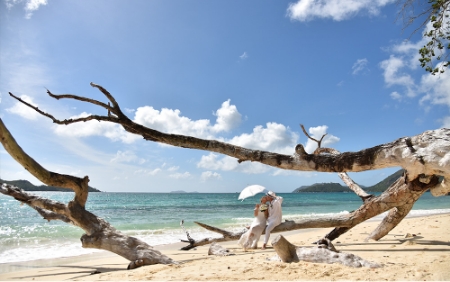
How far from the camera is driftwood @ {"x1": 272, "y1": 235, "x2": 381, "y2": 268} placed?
4355mm

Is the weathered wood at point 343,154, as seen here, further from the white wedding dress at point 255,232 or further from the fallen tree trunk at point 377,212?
the white wedding dress at point 255,232

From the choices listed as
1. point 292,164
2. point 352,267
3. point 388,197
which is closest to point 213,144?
point 292,164

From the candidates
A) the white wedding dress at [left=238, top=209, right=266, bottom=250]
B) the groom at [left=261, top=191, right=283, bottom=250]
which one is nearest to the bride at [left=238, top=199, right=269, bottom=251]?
the white wedding dress at [left=238, top=209, right=266, bottom=250]

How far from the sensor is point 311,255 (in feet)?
15.1

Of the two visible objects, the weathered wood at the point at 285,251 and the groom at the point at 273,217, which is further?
the groom at the point at 273,217

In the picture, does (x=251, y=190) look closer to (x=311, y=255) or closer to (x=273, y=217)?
(x=273, y=217)

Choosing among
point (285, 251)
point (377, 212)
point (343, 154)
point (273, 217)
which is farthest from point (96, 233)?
point (377, 212)

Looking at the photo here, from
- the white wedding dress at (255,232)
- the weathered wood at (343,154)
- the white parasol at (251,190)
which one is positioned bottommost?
the white wedding dress at (255,232)

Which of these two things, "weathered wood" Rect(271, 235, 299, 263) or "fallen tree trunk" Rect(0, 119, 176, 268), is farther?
"fallen tree trunk" Rect(0, 119, 176, 268)

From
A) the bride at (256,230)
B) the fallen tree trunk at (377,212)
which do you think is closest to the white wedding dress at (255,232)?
the bride at (256,230)

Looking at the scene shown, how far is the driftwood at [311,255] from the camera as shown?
436 centimetres

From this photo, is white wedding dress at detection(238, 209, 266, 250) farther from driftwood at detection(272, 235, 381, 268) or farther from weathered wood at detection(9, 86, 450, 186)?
weathered wood at detection(9, 86, 450, 186)

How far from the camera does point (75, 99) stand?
3.99 metres

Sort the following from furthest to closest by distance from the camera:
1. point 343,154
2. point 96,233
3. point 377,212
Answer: point 377,212 → point 96,233 → point 343,154
